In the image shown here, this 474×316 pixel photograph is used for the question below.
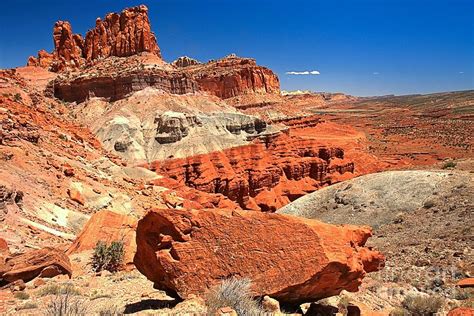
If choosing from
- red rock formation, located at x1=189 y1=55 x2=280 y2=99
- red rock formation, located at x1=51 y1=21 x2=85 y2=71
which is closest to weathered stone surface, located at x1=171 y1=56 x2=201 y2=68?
red rock formation, located at x1=189 y1=55 x2=280 y2=99

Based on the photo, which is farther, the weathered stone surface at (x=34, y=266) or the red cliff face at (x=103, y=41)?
the red cliff face at (x=103, y=41)

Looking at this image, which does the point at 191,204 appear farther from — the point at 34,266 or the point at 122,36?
the point at 122,36

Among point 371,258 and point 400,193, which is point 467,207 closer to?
point 400,193

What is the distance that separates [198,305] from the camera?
8195 mm

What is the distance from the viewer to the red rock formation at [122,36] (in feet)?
A: 220

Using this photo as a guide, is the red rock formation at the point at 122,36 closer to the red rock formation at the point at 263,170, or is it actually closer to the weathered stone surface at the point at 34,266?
the red rock formation at the point at 263,170

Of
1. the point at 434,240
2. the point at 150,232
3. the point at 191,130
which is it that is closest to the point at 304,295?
the point at 150,232

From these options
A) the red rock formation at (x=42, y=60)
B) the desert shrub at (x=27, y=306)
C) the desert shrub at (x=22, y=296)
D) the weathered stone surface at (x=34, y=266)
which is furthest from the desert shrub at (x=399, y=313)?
the red rock formation at (x=42, y=60)

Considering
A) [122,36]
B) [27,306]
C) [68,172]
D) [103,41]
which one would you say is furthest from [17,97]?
[103,41]

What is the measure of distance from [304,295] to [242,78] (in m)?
89.6

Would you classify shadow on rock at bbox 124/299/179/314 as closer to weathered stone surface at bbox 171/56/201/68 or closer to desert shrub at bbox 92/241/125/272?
desert shrub at bbox 92/241/125/272

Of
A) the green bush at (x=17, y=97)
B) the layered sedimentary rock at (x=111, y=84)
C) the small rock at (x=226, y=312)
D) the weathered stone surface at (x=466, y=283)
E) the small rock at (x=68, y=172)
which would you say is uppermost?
the layered sedimentary rock at (x=111, y=84)

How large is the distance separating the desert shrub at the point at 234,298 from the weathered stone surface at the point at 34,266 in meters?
6.18

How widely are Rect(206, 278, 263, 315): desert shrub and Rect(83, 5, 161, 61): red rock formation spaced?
63.2 meters
